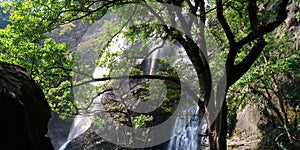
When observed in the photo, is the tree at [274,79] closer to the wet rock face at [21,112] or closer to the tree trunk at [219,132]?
the tree trunk at [219,132]

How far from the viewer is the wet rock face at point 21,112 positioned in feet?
12.5

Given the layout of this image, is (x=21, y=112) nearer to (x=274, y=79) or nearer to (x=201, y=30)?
(x=201, y=30)

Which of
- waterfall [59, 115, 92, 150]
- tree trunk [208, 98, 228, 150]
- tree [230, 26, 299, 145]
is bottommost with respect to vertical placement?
waterfall [59, 115, 92, 150]

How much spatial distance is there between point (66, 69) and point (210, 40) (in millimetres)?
6447

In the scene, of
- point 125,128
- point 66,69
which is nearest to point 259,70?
point 66,69

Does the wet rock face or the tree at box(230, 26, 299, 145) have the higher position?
the tree at box(230, 26, 299, 145)

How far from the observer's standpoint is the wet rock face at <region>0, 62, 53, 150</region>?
12.5 feet

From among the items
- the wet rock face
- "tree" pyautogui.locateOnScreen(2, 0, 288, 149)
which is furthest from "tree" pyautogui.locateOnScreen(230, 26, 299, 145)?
the wet rock face

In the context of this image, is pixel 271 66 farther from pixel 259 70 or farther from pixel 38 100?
pixel 38 100

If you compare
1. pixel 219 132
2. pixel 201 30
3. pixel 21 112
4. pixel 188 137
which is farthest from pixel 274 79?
pixel 21 112

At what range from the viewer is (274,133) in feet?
39.1

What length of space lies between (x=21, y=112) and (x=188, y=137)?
589 inches

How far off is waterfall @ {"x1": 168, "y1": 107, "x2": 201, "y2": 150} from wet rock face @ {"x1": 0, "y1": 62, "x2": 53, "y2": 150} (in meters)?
13.3

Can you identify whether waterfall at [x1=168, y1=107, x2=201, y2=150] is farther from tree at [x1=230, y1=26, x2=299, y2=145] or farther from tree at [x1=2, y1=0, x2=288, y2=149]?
tree at [x1=2, y1=0, x2=288, y2=149]
